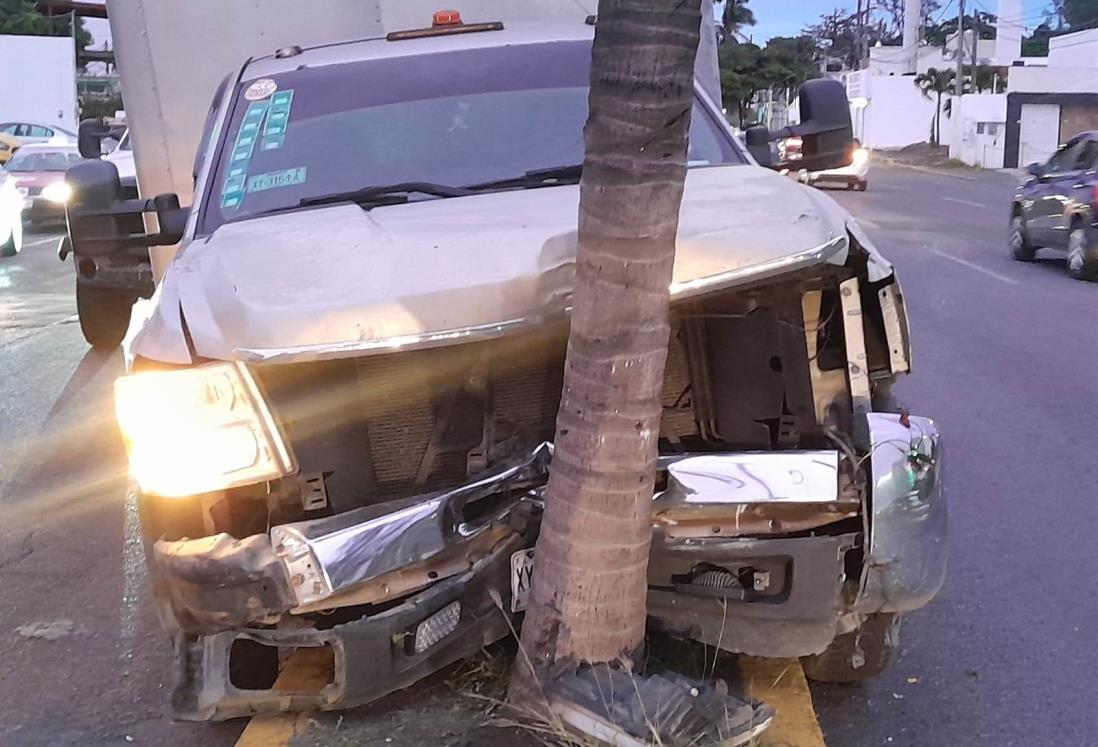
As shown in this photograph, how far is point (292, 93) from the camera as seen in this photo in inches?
196

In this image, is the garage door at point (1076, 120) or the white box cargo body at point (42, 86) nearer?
the white box cargo body at point (42, 86)

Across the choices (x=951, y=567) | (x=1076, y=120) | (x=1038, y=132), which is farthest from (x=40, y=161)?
(x=1076, y=120)

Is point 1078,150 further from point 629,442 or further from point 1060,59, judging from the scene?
point 1060,59

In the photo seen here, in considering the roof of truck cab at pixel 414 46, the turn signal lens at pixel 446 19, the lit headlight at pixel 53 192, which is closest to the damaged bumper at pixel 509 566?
the roof of truck cab at pixel 414 46

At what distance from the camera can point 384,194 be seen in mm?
4359

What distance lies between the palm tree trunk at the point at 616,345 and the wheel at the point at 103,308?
24.0 ft

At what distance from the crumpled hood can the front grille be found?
0.99 feet

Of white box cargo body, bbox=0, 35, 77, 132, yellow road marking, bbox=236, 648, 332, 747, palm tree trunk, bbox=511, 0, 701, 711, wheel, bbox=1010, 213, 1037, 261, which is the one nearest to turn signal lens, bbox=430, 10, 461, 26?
palm tree trunk, bbox=511, 0, 701, 711

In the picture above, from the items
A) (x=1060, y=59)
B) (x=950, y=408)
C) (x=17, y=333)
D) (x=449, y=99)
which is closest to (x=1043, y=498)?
(x=950, y=408)

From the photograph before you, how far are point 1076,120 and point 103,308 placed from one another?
3945cm

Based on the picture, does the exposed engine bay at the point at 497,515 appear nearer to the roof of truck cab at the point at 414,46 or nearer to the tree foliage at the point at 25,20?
the roof of truck cab at the point at 414,46

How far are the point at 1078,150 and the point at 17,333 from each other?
11.3m

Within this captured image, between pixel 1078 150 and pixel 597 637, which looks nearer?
pixel 597 637

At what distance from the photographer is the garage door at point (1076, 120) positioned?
42.1m
